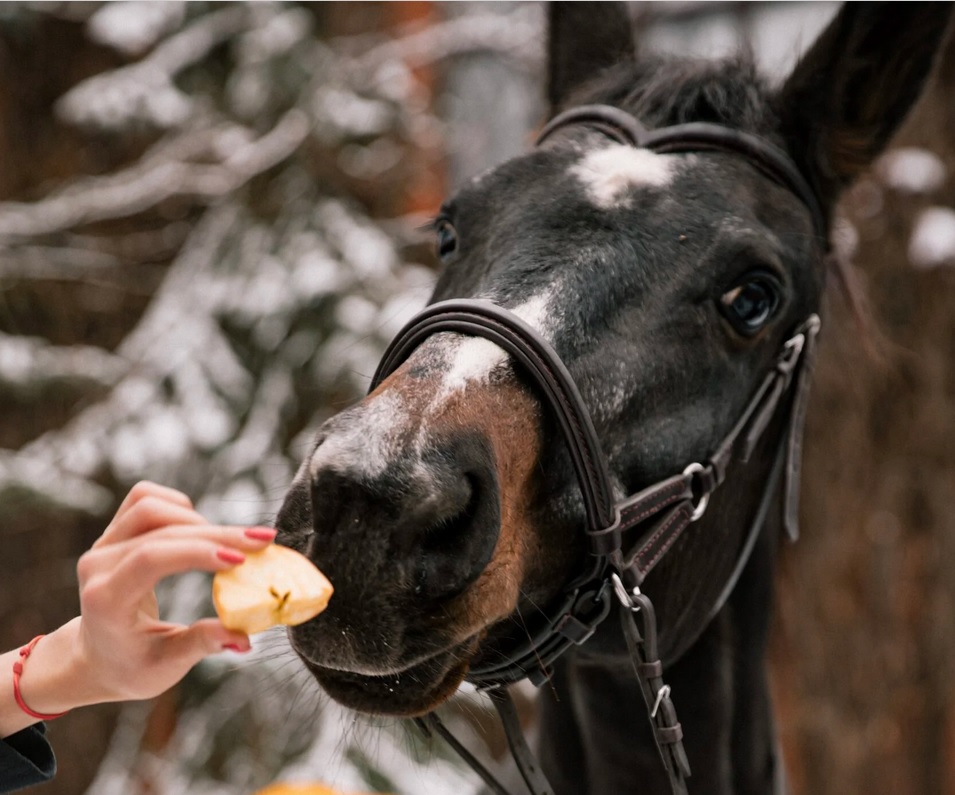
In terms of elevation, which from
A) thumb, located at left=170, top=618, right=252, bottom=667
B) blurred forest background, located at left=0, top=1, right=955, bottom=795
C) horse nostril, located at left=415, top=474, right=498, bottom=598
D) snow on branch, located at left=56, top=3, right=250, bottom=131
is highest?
thumb, located at left=170, top=618, right=252, bottom=667

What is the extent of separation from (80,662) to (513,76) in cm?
476

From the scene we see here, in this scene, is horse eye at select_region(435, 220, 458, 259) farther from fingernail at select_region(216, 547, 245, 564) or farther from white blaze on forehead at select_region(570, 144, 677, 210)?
fingernail at select_region(216, 547, 245, 564)

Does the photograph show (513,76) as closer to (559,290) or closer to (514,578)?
(559,290)

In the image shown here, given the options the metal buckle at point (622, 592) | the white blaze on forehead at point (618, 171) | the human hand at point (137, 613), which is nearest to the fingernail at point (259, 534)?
the human hand at point (137, 613)

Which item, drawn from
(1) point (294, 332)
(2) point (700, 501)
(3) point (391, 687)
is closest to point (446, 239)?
(2) point (700, 501)

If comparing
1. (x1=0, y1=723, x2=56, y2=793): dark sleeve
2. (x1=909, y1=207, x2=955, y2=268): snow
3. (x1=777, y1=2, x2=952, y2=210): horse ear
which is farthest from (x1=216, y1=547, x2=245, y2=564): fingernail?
(x1=909, y1=207, x2=955, y2=268): snow

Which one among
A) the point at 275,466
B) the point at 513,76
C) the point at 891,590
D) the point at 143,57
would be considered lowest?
the point at 891,590

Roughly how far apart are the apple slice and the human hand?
2 cm

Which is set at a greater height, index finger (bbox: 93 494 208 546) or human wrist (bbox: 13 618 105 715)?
index finger (bbox: 93 494 208 546)

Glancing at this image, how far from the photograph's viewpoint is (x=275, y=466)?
3.64 m

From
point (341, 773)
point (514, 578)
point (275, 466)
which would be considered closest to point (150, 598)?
point (514, 578)

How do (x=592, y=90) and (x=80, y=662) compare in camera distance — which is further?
(x=592, y=90)

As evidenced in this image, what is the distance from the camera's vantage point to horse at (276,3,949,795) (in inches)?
44.4

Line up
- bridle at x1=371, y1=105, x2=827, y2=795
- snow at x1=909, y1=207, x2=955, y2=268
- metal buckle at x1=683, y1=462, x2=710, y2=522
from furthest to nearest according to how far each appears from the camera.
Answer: snow at x1=909, y1=207, x2=955, y2=268 < metal buckle at x1=683, y1=462, x2=710, y2=522 < bridle at x1=371, y1=105, x2=827, y2=795
